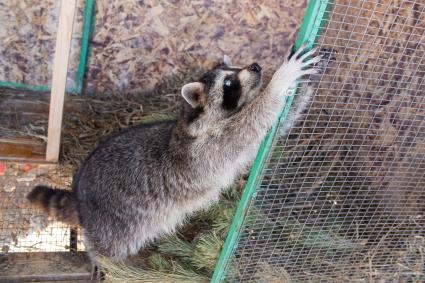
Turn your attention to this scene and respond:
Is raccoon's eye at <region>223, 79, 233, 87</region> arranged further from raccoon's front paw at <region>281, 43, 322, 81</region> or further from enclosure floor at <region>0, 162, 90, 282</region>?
enclosure floor at <region>0, 162, 90, 282</region>

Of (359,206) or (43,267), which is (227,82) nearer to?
(359,206)

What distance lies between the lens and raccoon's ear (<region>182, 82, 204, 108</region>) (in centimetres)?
272

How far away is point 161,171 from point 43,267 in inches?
44.1

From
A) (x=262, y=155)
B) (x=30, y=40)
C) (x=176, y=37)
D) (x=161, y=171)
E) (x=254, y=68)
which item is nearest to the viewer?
(x=262, y=155)

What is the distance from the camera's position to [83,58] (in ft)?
13.1

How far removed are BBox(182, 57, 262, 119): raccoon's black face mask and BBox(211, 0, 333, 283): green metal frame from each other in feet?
1.44

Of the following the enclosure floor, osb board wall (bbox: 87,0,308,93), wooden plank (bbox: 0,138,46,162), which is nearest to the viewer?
the enclosure floor

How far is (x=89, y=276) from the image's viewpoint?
3.30 metres

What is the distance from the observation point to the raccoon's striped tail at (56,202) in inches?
123

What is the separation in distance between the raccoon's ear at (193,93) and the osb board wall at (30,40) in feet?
5.20

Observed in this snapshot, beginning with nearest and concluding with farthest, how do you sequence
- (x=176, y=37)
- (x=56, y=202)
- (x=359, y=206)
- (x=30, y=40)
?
(x=359, y=206) < (x=56, y=202) < (x=30, y=40) < (x=176, y=37)

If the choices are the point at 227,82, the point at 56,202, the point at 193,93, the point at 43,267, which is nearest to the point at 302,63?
the point at 227,82

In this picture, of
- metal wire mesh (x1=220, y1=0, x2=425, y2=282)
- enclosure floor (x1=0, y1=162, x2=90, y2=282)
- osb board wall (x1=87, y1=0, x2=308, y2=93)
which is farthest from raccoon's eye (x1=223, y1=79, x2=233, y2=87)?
enclosure floor (x1=0, y1=162, x2=90, y2=282)

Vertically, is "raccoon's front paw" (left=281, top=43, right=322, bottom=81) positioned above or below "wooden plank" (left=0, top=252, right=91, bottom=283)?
above
